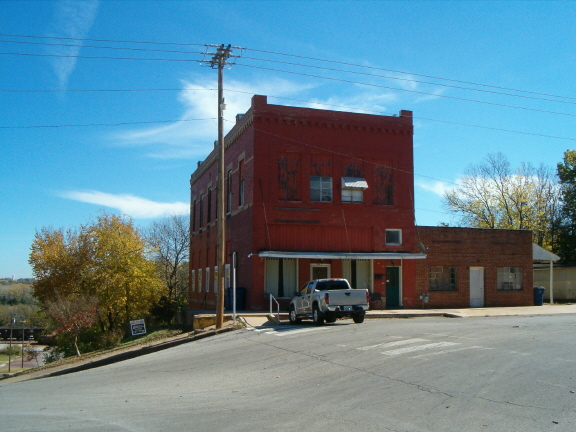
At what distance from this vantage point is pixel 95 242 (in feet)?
131

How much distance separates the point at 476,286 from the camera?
31.3 metres

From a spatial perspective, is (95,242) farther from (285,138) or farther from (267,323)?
(267,323)

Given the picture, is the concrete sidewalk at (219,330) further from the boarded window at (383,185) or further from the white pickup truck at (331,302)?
the boarded window at (383,185)

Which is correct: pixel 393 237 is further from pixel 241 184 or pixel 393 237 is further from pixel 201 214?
pixel 201 214

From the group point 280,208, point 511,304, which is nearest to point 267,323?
point 280,208

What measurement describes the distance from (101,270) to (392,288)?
2087 centimetres

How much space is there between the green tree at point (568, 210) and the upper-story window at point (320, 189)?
33.0 m

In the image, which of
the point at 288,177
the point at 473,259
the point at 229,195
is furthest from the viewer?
the point at 229,195

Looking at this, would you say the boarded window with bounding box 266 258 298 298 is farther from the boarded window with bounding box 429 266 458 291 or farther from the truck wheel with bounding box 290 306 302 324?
the boarded window with bounding box 429 266 458 291

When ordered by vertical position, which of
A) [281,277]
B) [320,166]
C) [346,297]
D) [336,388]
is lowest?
[336,388]

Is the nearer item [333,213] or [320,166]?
[333,213]

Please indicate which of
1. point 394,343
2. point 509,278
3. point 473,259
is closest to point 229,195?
point 473,259

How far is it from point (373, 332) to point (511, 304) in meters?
17.5

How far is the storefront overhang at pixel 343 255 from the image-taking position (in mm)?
26484
